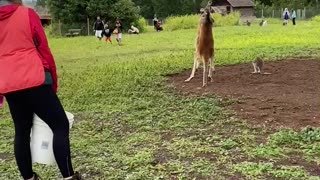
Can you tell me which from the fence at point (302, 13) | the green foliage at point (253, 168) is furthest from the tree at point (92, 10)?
the green foliage at point (253, 168)

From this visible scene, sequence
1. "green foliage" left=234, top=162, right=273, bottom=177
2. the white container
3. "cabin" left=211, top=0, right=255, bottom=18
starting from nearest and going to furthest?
the white container < "green foliage" left=234, top=162, right=273, bottom=177 < "cabin" left=211, top=0, right=255, bottom=18

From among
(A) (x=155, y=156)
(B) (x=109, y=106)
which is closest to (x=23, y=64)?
(A) (x=155, y=156)

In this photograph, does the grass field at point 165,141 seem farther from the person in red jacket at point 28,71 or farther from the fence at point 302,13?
the fence at point 302,13

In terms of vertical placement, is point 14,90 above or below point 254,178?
above

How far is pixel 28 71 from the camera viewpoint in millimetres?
3816

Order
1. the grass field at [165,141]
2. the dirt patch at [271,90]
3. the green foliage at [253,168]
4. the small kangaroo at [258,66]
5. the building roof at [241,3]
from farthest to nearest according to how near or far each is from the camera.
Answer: the building roof at [241,3], the small kangaroo at [258,66], the dirt patch at [271,90], the grass field at [165,141], the green foliage at [253,168]

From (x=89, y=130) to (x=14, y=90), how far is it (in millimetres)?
2759

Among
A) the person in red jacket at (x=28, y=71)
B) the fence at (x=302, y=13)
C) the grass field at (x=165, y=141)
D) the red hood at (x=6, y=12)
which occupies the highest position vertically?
the fence at (x=302, y=13)

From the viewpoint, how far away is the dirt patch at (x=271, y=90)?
660cm

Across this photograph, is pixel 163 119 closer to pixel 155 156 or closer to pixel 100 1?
pixel 155 156

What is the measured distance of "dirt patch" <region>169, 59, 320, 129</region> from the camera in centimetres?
660

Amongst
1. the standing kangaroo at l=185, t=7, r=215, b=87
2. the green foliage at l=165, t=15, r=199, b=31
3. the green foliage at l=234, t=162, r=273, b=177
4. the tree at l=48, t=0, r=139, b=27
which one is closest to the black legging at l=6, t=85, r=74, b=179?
the green foliage at l=234, t=162, r=273, b=177

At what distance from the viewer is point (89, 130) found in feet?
21.5

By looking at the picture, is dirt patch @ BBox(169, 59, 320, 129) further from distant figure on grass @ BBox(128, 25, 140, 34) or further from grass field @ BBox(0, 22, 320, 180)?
distant figure on grass @ BBox(128, 25, 140, 34)
